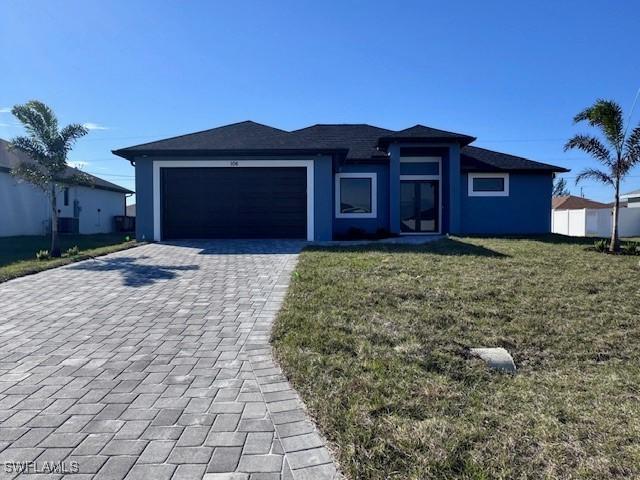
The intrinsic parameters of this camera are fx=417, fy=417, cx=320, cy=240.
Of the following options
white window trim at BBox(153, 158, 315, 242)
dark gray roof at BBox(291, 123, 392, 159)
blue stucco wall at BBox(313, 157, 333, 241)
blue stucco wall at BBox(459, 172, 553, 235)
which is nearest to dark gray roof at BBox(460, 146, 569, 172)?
blue stucco wall at BBox(459, 172, 553, 235)

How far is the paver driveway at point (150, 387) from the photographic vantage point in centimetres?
249

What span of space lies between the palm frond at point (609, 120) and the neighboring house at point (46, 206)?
610 inches

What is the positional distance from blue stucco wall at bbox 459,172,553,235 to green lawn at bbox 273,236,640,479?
9565 mm

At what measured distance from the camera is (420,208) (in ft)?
57.4

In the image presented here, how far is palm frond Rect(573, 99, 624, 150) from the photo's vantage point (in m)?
11.7

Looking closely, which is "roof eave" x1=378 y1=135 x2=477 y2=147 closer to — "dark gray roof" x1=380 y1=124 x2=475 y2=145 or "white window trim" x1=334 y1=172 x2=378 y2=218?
"dark gray roof" x1=380 y1=124 x2=475 y2=145

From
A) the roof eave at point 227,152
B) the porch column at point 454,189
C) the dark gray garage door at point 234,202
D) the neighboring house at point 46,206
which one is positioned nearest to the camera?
the roof eave at point 227,152

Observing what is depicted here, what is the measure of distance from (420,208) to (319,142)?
16.5 ft

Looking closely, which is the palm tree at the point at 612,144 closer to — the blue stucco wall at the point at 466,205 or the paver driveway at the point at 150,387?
the blue stucco wall at the point at 466,205

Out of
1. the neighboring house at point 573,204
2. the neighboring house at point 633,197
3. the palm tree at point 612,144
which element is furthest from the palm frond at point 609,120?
the neighboring house at point 573,204

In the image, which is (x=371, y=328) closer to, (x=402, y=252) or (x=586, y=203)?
(x=402, y=252)

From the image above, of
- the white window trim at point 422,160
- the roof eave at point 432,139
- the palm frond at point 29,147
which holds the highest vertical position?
the roof eave at point 432,139

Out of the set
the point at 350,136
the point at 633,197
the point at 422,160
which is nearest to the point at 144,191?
the point at 350,136

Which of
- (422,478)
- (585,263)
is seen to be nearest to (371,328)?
(422,478)
